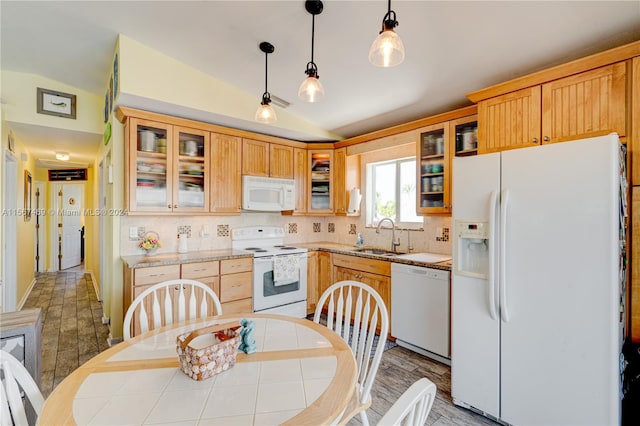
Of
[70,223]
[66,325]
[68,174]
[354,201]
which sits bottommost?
[66,325]

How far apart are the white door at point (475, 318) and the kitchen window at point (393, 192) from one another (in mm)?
1520

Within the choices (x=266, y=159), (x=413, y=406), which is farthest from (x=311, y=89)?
(x=266, y=159)

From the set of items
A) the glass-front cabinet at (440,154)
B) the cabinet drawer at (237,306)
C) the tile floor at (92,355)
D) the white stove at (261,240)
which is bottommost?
the tile floor at (92,355)

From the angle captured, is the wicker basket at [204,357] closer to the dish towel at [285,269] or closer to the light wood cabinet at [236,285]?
the light wood cabinet at [236,285]

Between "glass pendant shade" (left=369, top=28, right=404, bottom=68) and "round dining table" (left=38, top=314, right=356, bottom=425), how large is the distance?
1326 millimetres

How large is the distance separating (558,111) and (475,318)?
151cm

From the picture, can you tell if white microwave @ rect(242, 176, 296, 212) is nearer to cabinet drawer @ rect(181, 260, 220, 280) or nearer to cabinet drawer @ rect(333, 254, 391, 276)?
cabinet drawer @ rect(181, 260, 220, 280)

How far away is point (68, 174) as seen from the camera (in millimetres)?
6816

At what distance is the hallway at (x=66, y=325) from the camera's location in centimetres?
265

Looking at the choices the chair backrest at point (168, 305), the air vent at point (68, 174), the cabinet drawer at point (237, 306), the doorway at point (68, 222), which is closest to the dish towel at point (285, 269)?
the cabinet drawer at point (237, 306)

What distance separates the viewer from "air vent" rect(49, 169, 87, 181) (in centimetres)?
672

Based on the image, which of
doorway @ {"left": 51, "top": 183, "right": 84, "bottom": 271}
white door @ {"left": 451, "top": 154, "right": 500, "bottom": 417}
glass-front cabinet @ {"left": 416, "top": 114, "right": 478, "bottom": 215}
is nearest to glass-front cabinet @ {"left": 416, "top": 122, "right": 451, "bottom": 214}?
glass-front cabinet @ {"left": 416, "top": 114, "right": 478, "bottom": 215}

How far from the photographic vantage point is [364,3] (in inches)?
78.7

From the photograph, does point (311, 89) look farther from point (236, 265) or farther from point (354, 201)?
point (354, 201)
